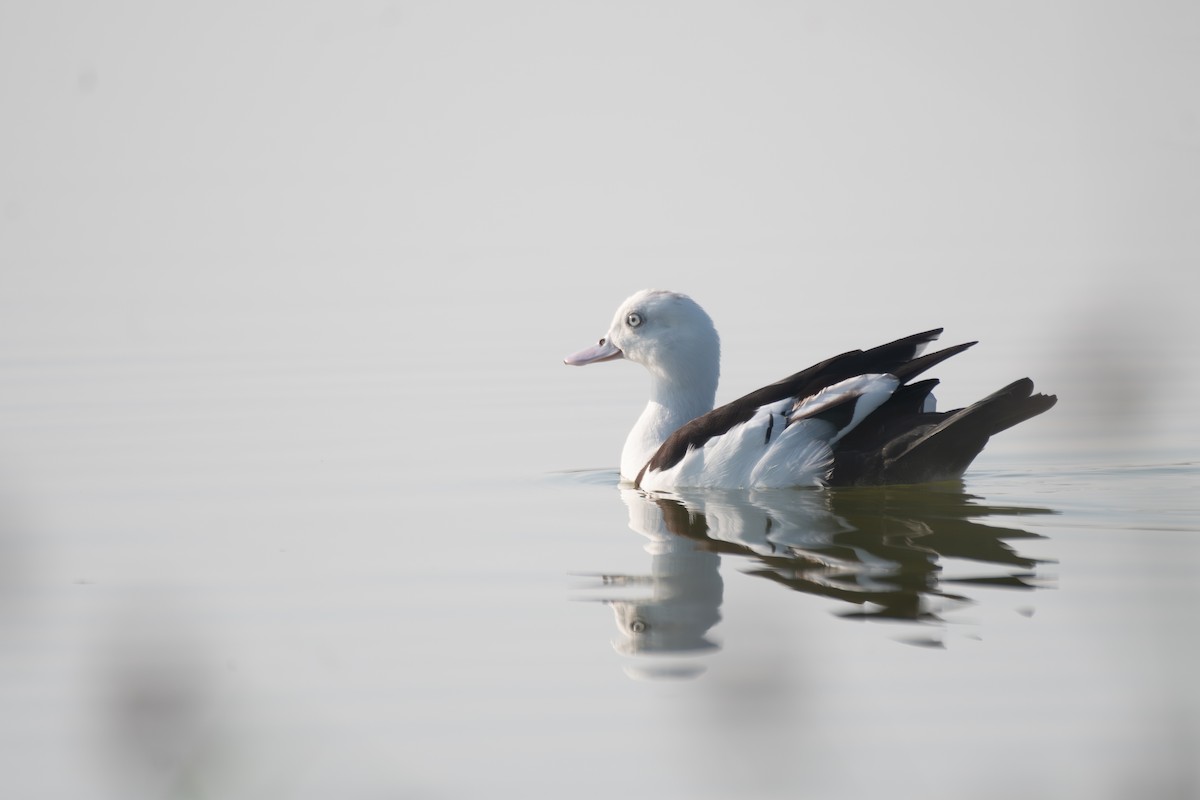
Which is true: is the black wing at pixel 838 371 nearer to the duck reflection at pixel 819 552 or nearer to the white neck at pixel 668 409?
the duck reflection at pixel 819 552

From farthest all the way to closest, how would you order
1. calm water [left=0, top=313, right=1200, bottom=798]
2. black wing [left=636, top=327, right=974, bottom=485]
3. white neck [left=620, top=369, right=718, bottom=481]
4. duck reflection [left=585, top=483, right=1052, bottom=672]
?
white neck [left=620, top=369, right=718, bottom=481] → black wing [left=636, top=327, right=974, bottom=485] → duck reflection [left=585, top=483, right=1052, bottom=672] → calm water [left=0, top=313, right=1200, bottom=798]

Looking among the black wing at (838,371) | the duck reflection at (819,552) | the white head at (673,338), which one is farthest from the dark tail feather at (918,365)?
the white head at (673,338)

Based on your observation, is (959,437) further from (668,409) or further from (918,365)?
(668,409)

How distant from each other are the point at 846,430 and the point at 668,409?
167cm

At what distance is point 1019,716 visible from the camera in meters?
5.45

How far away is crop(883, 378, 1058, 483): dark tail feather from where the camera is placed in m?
8.79

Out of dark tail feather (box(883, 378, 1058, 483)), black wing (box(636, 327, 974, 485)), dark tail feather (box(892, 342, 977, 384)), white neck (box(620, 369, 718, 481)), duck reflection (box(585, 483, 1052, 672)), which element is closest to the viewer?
duck reflection (box(585, 483, 1052, 672))

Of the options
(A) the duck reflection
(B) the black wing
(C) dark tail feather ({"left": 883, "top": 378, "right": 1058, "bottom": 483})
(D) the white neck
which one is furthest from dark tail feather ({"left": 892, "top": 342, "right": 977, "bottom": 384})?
(D) the white neck

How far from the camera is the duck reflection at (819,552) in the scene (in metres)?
6.94

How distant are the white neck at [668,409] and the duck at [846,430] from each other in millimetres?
317

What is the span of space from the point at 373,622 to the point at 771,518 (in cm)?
268

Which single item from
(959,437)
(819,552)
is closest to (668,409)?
(959,437)

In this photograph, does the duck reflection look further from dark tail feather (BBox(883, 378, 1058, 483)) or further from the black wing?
the black wing

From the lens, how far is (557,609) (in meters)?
7.32
